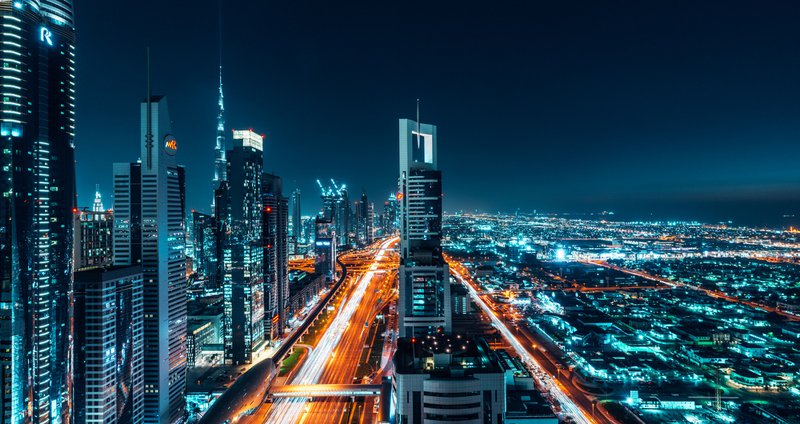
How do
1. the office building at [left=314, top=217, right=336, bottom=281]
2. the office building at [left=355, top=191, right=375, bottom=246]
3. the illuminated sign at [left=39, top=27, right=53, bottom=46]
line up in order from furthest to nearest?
1. the office building at [left=355, top=191, right=375, bottom=246]
2. the office building at [left=314, top=217, right=336, bottom=281]
3. the illuminated sign at [left=39, top=27, right=53, bottom=46]

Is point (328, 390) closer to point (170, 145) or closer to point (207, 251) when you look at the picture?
point (170, 145)

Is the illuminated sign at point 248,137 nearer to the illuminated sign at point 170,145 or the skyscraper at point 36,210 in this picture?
the illuminated sign at point 170,145

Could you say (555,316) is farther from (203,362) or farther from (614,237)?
(614,237)

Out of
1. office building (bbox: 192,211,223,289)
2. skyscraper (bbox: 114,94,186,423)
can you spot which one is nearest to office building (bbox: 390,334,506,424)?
skyscraper (bbox: 114,94,186,423)

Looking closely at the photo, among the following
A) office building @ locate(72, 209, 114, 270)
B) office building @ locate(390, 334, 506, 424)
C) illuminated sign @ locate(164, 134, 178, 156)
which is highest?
illuminated sign @ locate(164, 134, 178, 156)

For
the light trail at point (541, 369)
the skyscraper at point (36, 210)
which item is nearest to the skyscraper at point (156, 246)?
the skyscraper at point (36, 210)

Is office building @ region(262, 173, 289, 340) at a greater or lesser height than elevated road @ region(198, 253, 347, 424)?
greater

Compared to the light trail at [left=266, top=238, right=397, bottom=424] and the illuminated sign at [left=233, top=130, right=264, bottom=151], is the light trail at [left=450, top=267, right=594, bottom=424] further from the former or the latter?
the illuminated sign at [left=233, top=130, right=264, bottom=151]

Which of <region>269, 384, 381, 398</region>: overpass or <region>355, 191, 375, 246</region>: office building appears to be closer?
<region>269, 384, 381, 398</region>: overpass
